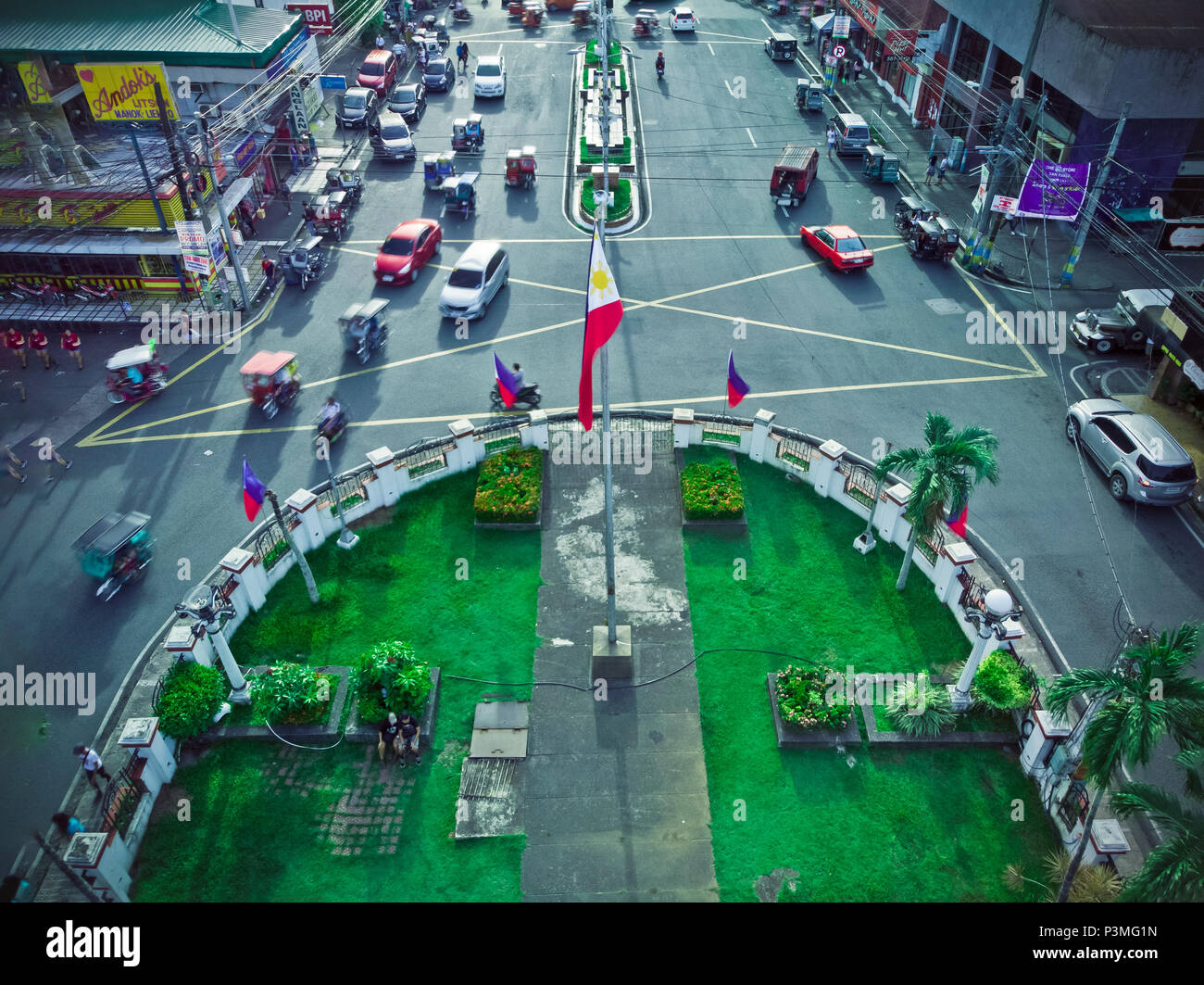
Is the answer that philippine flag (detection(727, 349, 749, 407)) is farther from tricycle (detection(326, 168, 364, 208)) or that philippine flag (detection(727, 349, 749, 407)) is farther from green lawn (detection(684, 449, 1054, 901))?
tricycle (detection(326, 168, 364, 208))

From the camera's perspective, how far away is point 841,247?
35.5 m

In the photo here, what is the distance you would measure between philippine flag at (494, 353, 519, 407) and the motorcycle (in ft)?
2.09

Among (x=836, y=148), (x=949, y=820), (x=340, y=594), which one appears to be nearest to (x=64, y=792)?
(x=340, y=594)

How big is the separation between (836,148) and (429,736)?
38.4 meters

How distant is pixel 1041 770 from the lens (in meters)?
17.8

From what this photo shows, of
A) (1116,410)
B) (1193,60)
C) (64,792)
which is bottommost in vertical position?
(64,792)

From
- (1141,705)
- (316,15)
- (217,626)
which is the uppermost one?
(316,15)

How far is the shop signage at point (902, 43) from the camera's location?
48.8 metres

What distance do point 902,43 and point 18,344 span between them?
47.0 metres

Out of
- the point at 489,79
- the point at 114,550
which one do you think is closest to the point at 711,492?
the point at 114,550

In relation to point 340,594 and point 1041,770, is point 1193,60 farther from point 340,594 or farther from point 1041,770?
point 340,594

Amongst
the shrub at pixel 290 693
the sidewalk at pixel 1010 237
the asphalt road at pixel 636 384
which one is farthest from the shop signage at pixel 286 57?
the shrub at pixel 290 693

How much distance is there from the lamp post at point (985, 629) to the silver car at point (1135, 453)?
29.3 feet

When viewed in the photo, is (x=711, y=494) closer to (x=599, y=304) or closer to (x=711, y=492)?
(x=711, y=492)
